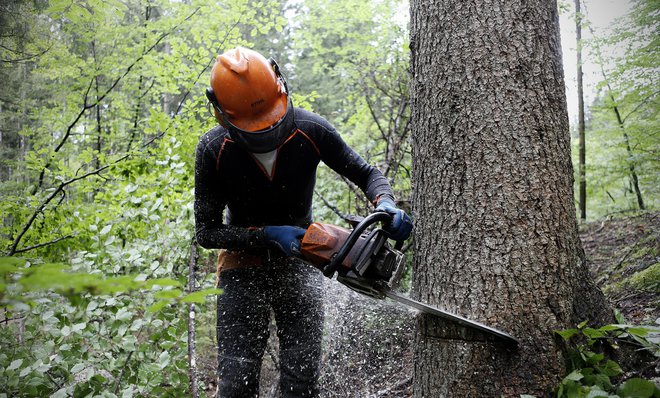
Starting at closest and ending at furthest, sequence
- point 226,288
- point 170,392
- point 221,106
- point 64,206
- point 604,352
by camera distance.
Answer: point 604,352
point 221,106
point 226,288
point 170,392
point 64,206

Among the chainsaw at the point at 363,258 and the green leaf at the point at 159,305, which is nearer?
the green leaf at the point at 159,305

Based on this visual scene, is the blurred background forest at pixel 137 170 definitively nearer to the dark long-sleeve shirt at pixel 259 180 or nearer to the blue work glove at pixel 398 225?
the dark long-sleeve shirt at pixel 259 180

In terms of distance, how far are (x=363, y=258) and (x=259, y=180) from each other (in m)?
0.84

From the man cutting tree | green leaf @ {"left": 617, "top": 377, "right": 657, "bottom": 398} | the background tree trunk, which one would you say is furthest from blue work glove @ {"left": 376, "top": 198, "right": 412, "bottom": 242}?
the background tree trunk

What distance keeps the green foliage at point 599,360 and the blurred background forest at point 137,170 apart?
4.73 feet

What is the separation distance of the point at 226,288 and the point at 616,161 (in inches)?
371

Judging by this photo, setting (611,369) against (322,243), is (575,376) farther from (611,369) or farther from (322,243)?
(322,243)

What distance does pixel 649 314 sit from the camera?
2518 millimetres

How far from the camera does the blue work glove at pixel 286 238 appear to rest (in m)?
2.11

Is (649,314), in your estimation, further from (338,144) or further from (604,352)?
(338,144)

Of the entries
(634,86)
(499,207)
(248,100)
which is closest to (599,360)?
(499,207)

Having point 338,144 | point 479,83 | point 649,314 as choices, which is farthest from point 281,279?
point 649,314

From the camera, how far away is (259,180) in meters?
2.39

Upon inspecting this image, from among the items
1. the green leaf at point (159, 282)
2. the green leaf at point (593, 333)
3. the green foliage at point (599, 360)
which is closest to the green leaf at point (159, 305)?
the green leaf at point (159, 282)
